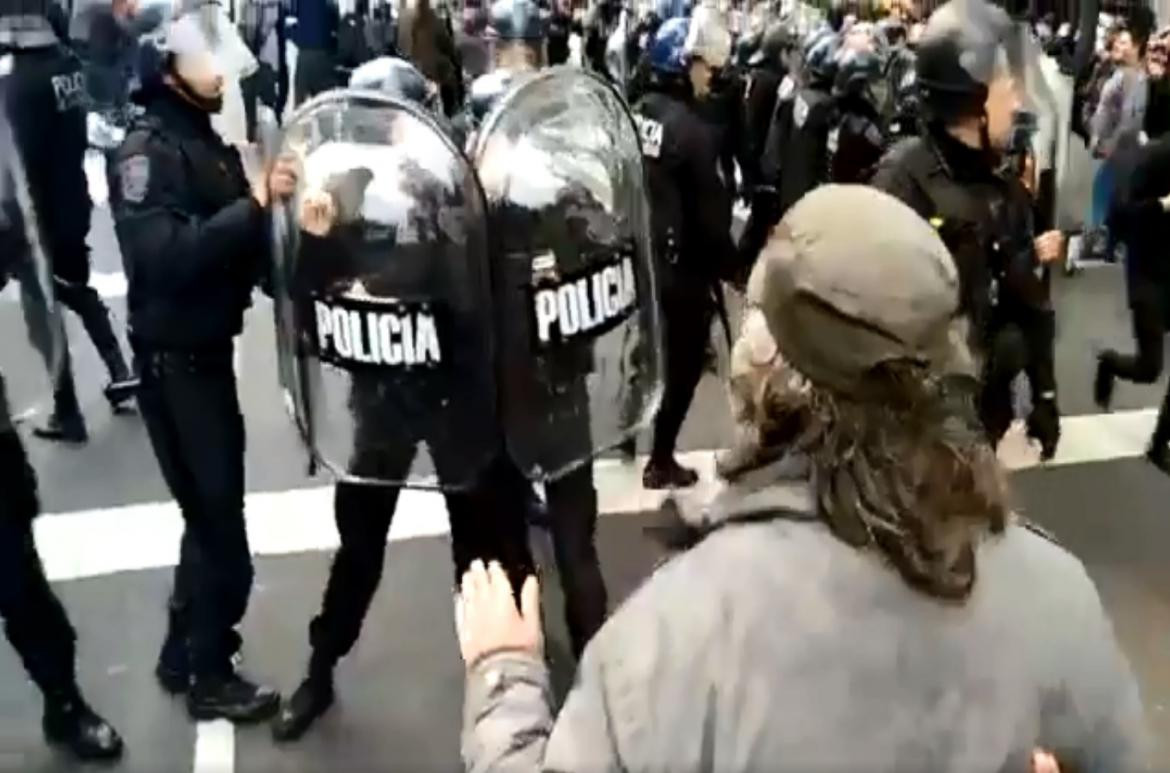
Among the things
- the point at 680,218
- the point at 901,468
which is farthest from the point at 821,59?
the point at 901,468

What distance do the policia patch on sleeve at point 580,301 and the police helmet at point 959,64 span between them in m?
0.94

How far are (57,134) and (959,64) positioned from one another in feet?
9.84

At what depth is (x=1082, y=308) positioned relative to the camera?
655 cm

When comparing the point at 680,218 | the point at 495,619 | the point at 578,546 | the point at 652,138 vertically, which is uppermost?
the point at 495,619

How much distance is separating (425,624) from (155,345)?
3.96 feet

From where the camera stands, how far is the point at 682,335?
14.8ft

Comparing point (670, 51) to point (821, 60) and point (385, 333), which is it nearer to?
point (821, 60)

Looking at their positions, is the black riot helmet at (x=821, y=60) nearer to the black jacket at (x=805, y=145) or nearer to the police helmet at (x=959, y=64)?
the black jacket at (x=805, y=145)

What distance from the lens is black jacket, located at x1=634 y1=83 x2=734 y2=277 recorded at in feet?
→ 13.7

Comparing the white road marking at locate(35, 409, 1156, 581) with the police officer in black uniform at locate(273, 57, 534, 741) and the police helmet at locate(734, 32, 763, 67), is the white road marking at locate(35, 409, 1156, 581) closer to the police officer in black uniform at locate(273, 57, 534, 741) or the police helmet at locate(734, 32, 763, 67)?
the police officer in black uniform at locate(273, 57, 534, 741)

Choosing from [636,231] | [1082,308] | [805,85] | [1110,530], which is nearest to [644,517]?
[1110,530]

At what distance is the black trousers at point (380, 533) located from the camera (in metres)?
2.99

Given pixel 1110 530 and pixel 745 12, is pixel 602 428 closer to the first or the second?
pixel 1110 530

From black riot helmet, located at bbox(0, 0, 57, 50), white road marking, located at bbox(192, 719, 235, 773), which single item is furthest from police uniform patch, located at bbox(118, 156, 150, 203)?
black riot helmet, located at bbox(0, 0, 57, 50)
